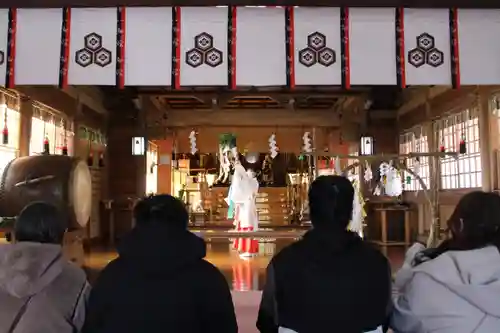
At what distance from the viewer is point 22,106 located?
7.48 metres

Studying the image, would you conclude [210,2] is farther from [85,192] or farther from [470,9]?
[85,192]

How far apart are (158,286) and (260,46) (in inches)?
119

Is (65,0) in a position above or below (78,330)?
above

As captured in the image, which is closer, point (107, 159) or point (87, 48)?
point (87, 48)

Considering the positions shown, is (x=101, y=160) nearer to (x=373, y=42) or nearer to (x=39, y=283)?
(x=373, y=42)

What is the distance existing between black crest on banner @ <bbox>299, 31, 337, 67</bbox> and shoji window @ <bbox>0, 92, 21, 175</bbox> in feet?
14.7

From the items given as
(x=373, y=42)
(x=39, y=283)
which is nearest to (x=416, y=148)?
(x=373, y=42)

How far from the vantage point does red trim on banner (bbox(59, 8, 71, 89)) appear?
4.34 m

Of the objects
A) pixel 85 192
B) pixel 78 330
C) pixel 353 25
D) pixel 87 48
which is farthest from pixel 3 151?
pixel 78 330

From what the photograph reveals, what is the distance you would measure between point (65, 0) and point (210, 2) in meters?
1.21

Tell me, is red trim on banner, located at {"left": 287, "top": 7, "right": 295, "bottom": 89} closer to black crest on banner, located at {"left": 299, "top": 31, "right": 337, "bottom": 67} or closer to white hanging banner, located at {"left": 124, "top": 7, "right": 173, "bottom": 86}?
black crest on banner, located at {"left": 299, "top": 31, "right": 337, "bottom": 67}

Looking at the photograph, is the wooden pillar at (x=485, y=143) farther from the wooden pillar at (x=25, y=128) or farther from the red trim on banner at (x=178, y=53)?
the wooden pillar at (x=25, y=128)

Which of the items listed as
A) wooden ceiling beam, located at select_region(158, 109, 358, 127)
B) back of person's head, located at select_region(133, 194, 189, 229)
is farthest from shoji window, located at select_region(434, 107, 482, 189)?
back of person's head, located at select_region(133, 194, 189, 229)

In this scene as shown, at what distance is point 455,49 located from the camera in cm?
436
